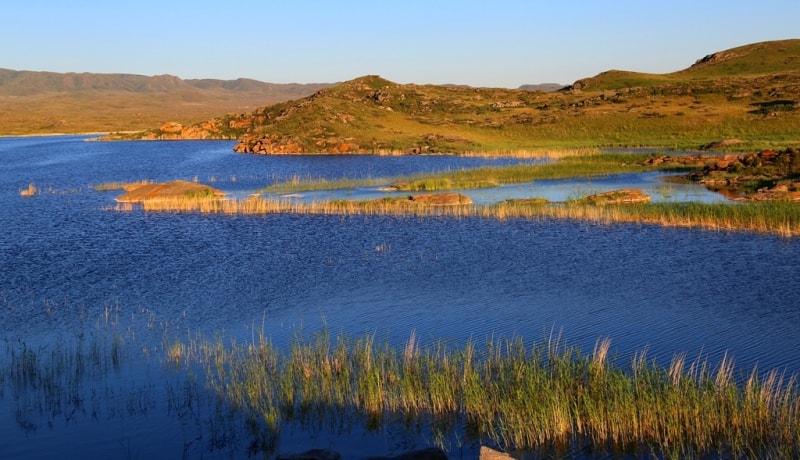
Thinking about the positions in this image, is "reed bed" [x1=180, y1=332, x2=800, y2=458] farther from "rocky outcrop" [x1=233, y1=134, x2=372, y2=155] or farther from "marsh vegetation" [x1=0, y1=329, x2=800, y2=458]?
"rocky outcrop" [x1=233, y1=134, x2=372, y2=155]

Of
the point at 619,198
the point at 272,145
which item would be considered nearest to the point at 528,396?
the point at 619,198

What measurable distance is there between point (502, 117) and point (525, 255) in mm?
→ 80755

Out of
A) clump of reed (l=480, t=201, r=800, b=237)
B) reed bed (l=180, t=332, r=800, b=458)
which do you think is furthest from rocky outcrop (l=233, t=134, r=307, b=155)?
reed bed (l=180, t=332, r=800, b=458)

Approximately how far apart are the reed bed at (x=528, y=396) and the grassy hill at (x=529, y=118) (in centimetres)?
5759

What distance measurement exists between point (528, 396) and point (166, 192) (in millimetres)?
36544

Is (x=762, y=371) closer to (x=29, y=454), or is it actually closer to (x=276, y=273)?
(x=29, y=454)

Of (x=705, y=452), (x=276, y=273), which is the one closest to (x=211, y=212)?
(x=276, y=273)

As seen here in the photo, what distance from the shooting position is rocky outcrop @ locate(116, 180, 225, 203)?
151ft

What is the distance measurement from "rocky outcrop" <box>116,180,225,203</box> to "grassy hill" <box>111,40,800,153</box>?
3706cm

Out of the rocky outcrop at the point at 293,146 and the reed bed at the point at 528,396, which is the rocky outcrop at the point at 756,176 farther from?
the rocky outcrop at the point at 293,146

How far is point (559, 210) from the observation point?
37219mm

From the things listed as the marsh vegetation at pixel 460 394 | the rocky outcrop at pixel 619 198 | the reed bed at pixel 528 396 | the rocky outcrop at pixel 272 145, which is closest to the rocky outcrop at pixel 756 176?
the rocky outcrop at pixel 619 198

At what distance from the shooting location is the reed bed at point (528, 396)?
12.1 meters

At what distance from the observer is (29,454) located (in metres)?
12.4
